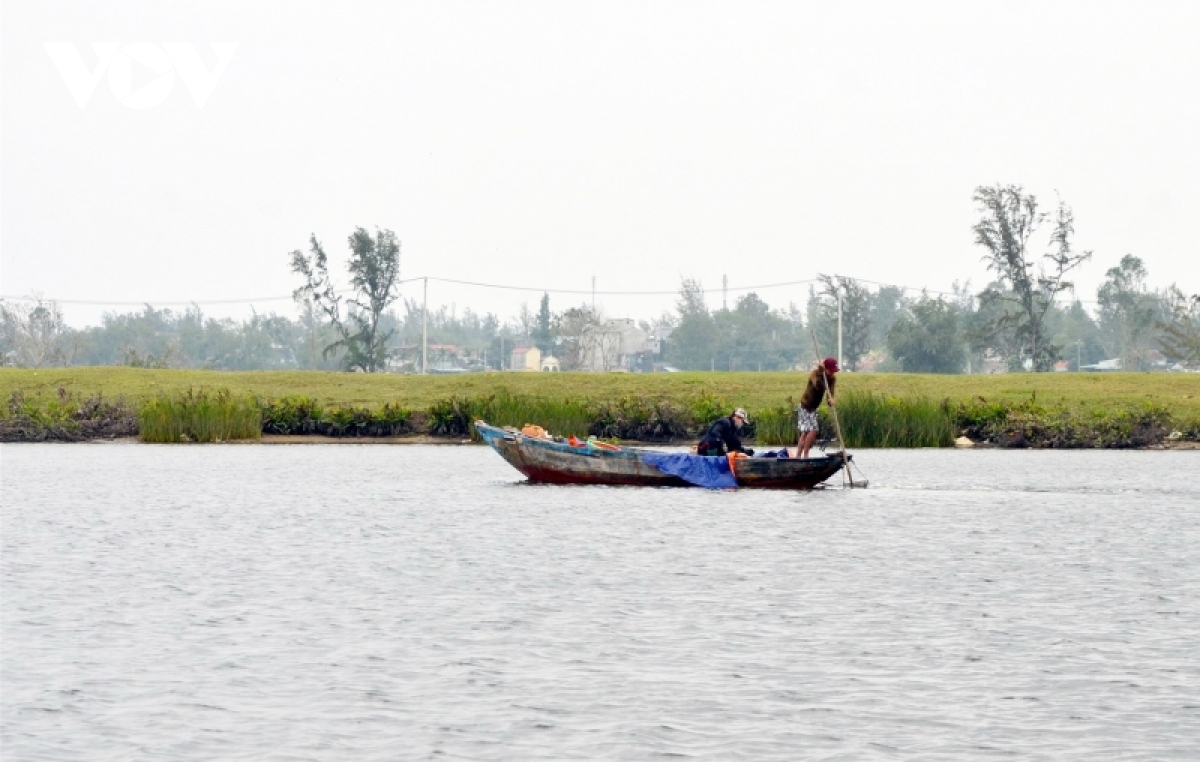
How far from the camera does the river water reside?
12.2 meters

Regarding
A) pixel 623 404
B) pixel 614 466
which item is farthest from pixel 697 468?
pixel 623 404

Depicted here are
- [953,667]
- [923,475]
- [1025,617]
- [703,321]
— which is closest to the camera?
[953,667]

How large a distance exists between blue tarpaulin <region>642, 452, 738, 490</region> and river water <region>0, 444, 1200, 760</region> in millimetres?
1301

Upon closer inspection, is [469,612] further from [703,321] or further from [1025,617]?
[703,321]

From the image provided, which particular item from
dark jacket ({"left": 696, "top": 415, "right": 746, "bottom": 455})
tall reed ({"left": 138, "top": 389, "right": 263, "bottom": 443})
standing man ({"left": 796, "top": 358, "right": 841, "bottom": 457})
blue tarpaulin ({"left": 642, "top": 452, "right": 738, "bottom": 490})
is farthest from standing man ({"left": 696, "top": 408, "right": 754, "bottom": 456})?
tall reed ({"left": 138, "top": 389, "right": 263, "bottom": 443})

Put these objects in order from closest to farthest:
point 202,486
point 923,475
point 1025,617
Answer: point 1025,617 → point 202,486 → point 923,475

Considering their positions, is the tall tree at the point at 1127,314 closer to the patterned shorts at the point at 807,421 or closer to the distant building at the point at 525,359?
the distant building at the point at 525,359

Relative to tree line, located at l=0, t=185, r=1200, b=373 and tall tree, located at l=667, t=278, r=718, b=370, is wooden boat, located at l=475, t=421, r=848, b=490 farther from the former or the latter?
tall tree, located at l=667, t=278, r=718, b=370

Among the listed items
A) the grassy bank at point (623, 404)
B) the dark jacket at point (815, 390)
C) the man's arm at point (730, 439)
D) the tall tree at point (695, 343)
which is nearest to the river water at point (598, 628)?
the man's arm at point (730, 439)

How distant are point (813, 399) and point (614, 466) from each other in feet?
12.9

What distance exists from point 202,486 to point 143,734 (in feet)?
75.9

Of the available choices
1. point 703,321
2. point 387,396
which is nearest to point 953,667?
point 387,396

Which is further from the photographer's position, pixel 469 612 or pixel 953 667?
pixel 469 612

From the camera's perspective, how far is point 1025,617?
57.6 ft
